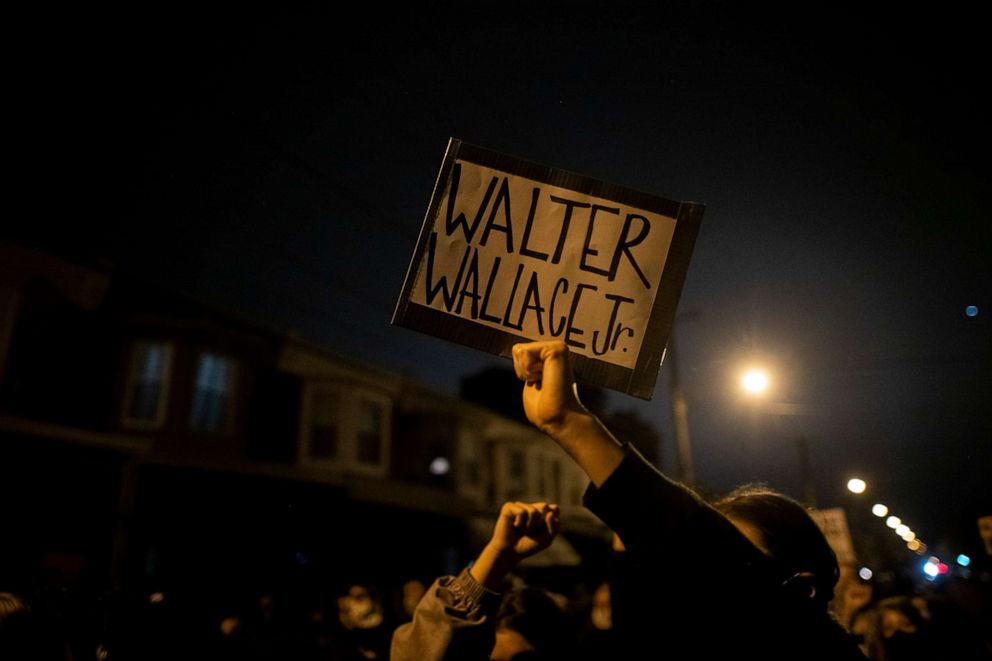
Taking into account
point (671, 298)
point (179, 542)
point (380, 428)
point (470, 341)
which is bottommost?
point (179, 542)

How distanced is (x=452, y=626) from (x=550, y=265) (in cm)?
124

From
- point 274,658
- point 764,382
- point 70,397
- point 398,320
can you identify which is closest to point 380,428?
point 70,397

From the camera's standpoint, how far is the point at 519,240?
2.42 m

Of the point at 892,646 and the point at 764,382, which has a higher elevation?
the point at 764,382

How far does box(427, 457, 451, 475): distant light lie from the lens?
27.5 m

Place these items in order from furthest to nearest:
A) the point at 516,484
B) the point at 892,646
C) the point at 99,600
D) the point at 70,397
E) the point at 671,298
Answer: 1. the point at 516,484
2. the point at 70,397
3. the point at 892,646
4. the point at 99,600
5. the point at 671,298

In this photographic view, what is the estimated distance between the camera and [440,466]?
90.9 feet

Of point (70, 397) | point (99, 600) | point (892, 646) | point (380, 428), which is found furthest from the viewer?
point (380, 428)

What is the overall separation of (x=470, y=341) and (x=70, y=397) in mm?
18206

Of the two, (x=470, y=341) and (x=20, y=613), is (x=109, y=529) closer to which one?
(x=20, y=613)

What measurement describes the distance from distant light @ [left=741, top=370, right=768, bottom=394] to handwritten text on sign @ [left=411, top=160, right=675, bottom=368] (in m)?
13.0

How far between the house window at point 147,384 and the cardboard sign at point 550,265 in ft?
59.4

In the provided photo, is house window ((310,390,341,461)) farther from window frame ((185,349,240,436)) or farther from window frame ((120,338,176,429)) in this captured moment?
window frame ((120,338,176,429))

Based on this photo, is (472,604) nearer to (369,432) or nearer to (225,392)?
(225,392)
